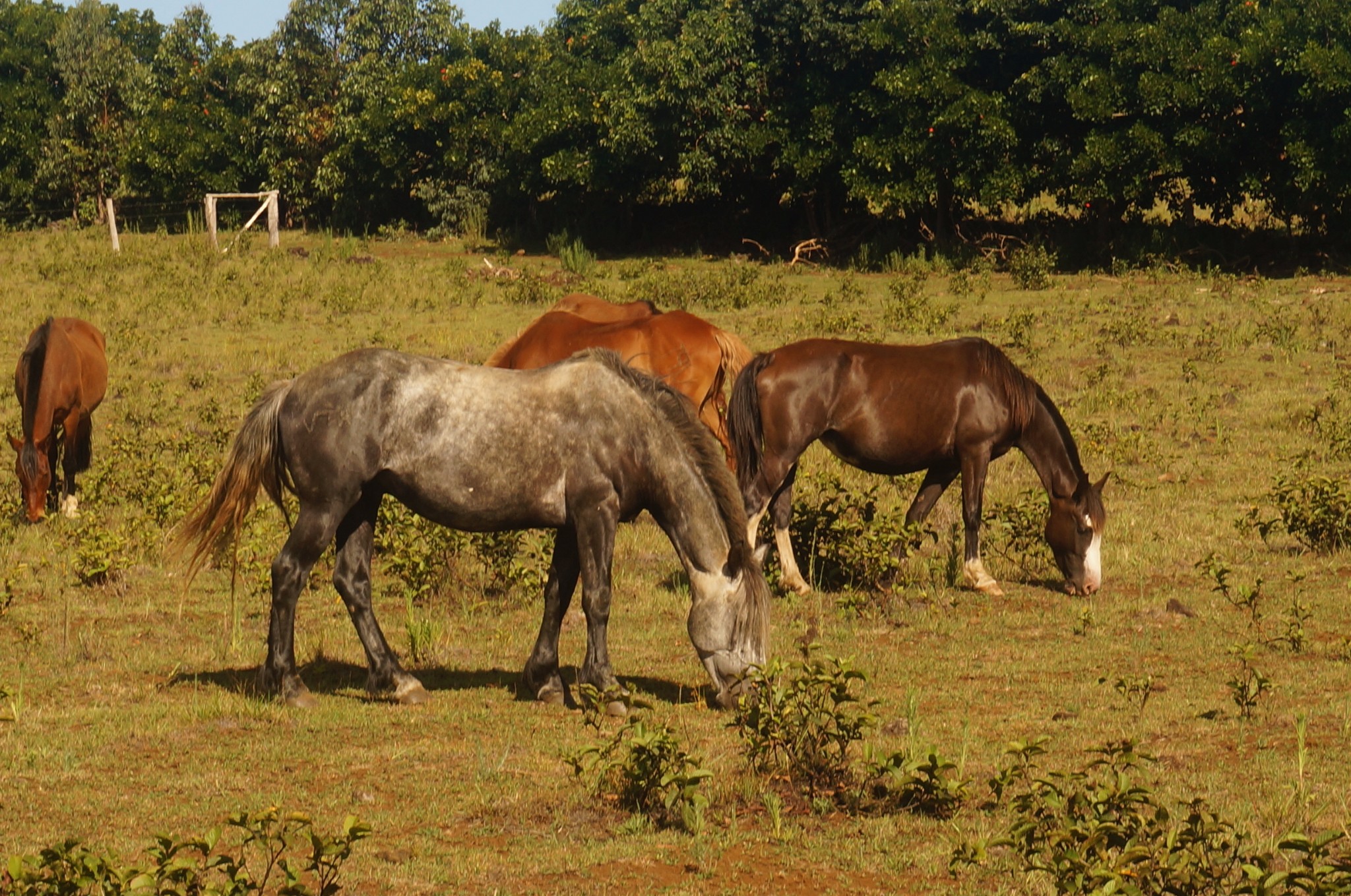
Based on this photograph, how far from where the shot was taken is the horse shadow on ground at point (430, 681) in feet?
26.0

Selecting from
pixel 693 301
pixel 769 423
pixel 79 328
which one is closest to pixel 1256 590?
pixel 769 423

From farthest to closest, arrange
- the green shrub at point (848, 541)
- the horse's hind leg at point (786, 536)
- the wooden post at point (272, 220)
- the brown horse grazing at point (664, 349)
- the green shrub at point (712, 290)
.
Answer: the wooden post at point (272, 220), the green shrub at point (712, 290), the brown horse grazing at point (664, 349), the horse's hind leg at point (786, 536), the green shrub at point (848, 541)

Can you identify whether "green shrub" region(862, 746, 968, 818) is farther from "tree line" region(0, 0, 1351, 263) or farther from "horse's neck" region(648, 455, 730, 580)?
"tree line" region(0, 0, 1351, 263)

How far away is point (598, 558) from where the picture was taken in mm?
7578

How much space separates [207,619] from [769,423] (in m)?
3.99

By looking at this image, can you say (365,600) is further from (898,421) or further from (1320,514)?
(1320,514)

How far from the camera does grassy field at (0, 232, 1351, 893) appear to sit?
583 cm

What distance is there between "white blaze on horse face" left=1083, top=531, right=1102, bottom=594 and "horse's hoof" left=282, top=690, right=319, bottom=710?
5329mm

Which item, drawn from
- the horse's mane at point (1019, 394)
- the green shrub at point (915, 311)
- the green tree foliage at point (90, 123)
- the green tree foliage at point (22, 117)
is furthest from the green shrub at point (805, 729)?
the green tree foliage at point (22, 117)

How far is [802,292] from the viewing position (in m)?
25.2

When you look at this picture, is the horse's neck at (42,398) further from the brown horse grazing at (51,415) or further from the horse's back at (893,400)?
the horse's back at (893,400)

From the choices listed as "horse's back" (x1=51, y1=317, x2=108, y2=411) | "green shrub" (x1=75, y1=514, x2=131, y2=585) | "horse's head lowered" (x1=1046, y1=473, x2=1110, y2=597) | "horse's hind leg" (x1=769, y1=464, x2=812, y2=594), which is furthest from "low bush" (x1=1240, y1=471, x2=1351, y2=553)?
"horse's back" (x1=51, y1=317, x2=108, y2=411)

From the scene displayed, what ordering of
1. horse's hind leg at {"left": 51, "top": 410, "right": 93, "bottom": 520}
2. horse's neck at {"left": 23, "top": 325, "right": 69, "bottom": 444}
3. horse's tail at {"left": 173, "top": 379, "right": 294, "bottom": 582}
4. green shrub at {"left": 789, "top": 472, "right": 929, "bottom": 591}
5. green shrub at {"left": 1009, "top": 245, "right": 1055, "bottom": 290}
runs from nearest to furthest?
horse's tail at {"left": 173, "top": 379, "right": 294, "bottom": 582}, green shrub at {"left": 789, "top": 472, "right": 929, "bottom": 591}, horse's neck at {"left": 23, "top": 325, "right": 69, "bottom": 444}, horse's hind leg at {"left": 51, "top": 410, "right": 93, "bottom": 520}, green shrub at {"left": 1009, "top": 245, "right": 1055, "bottom": 290}

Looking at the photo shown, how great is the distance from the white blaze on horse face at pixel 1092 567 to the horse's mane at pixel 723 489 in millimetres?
3739
